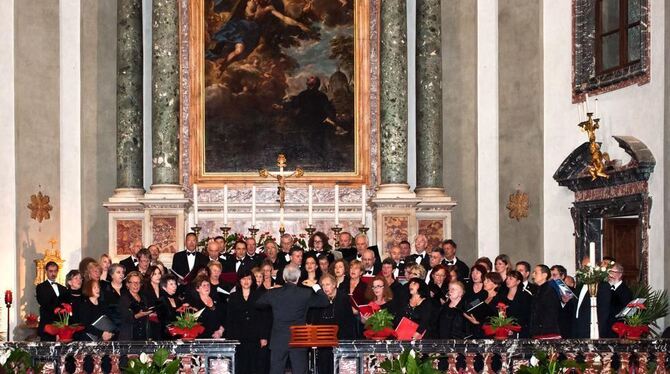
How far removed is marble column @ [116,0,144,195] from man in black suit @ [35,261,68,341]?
6192 millimetres

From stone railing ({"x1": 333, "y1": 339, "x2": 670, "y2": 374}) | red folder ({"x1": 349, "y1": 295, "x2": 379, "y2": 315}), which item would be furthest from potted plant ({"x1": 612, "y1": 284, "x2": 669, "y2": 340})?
red folder ({"x1": 349, "y1": 295, "x2": 379, "y2": 315})

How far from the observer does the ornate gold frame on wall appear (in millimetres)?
24469

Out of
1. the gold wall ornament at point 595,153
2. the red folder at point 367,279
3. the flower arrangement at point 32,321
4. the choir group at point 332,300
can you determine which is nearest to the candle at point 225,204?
the flower arrangement at point 32,321

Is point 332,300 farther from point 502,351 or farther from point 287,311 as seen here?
point 502,351

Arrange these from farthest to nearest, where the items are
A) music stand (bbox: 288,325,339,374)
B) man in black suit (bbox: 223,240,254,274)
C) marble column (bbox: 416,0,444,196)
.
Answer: marble column (bbox: 416,0,444,196) → man in black suit (bbox: 223,240,254,274) → music stand (bbox: 288,325,339,374)

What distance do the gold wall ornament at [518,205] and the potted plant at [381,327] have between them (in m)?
8.01

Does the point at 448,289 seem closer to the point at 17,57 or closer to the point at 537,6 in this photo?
the point at 537,6

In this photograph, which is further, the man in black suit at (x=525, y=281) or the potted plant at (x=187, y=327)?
the man in black suit at (x=525, y=281)

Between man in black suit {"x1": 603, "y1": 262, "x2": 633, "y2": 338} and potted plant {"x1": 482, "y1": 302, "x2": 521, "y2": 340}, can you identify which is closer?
potted plant {"x1": 482, "y1": 302, "x2": 521, "y2": 340}

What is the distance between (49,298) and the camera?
55.1 feet

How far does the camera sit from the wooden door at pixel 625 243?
65.3ft

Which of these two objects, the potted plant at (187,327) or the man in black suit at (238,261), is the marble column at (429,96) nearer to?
the man in black suit at (238,261)

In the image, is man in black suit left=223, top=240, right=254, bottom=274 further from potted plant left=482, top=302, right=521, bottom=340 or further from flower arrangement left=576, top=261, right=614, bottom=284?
flower arrangement left=576, top=261, right=614, bottom=284

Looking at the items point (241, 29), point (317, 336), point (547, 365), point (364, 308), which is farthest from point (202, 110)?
point (547, 365)
